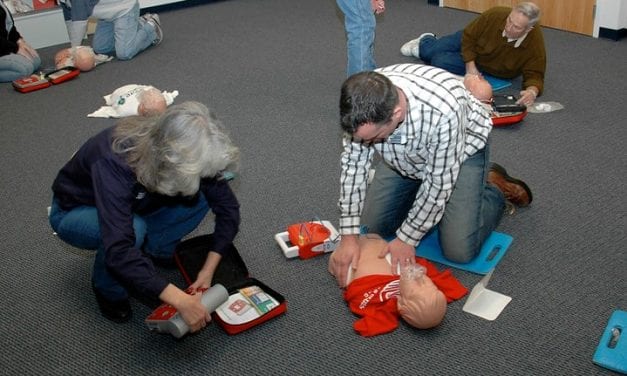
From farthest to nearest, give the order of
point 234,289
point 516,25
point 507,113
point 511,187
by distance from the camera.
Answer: point 516,25 → point 507,113 → point 511,187 → point 234,289

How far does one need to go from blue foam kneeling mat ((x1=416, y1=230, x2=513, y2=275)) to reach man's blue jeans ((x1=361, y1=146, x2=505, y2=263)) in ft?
0.08

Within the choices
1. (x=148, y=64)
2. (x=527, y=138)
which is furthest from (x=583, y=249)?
(x=148, y=64)

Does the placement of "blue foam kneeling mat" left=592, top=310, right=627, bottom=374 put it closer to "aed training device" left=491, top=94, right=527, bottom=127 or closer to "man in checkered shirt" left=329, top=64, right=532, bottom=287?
"man in checkered shirt" left=329, top=64, right=532, bottom=287

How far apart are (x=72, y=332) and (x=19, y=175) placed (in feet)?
4.25

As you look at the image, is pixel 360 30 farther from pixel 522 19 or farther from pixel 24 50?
pixel 24 50

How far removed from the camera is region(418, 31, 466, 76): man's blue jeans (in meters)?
3.64

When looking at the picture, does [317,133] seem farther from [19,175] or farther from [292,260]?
[19,175]

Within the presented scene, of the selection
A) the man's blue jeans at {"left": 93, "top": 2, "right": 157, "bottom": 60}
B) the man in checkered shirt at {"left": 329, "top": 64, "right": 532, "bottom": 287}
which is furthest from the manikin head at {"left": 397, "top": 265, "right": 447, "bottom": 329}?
the man's blue jeans at {"left": 93, "top": 2, "right": 157, "bottom": 60}

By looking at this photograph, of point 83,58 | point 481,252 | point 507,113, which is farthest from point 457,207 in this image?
point 83,58

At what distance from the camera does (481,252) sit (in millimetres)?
2131

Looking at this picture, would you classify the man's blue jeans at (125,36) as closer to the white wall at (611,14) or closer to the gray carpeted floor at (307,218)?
the gray carpeted floor at (307,218)

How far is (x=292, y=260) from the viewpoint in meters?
2.20

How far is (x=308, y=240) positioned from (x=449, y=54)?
1.97 metres

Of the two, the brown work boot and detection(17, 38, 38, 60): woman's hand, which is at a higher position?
detection(17, 38, 38, 60): woman's hand
